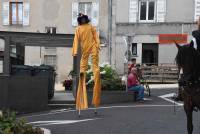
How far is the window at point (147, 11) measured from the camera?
146 ft

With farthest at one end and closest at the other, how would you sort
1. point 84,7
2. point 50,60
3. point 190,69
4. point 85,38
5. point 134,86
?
1. point 84,7
2. point 50,60
3. point 134,86
4. point 85,38
5. point 190,69

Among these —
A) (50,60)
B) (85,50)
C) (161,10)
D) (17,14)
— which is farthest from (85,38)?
(17,14)

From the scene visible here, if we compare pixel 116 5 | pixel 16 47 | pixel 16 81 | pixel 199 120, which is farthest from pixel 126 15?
pixel 199 120

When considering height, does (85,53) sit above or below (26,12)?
below

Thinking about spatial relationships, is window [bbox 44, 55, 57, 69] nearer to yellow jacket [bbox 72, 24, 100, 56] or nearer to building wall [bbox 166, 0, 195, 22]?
building wall [bbox 166, 0, 195, 22]

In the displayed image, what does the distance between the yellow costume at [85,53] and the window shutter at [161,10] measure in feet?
95.5

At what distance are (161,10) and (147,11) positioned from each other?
1114mm

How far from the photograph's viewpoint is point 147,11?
4434 cm

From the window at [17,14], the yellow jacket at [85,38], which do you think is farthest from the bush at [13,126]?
the window at [17,14]

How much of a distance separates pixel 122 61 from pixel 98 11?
418 cm

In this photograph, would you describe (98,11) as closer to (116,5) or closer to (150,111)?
(116,5)

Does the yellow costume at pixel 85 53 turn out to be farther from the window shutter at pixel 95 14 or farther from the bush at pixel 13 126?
the window shutter at pixel 95 14

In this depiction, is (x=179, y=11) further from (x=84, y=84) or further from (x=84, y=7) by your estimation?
(x=84, y=84)

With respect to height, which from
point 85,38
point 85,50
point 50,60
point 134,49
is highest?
point 134,49
